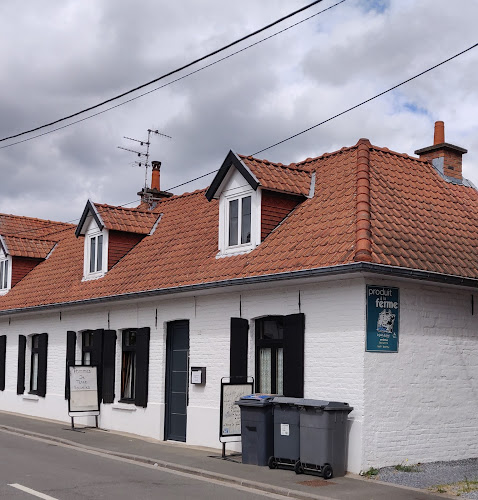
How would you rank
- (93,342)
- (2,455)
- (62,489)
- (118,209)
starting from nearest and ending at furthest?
(62,489), (2,455), (93,342), (118,209)

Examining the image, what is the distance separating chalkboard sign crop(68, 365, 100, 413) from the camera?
18.3 m

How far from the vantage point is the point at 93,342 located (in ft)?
64.4

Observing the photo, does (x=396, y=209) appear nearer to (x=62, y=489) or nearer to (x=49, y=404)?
(x=62, y=489)

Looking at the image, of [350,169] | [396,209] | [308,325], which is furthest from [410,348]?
[350,169]

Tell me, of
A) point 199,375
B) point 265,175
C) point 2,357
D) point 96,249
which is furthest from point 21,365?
point 265,175

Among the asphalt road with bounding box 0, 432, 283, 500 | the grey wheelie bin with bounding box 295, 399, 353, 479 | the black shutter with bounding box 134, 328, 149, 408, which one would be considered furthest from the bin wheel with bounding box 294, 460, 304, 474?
the black shutter with bounding box 134, 328, 149, 408

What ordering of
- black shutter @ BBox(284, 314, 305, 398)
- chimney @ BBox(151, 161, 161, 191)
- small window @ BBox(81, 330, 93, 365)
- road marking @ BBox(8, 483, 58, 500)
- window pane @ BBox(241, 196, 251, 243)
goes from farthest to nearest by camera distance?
chimney @ BBox(151, 161, 161, 191)
small window @ BBox(81, 330, 93, 365)
window pane @ BBox(241, 196, 251, 243)
black shutter @ BBox(284, 314, 305, 398)
road marking @ BBox(8, 483, 58, 500)

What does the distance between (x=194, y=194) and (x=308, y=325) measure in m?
8.45

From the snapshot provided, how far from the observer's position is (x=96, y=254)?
2069 centimetres

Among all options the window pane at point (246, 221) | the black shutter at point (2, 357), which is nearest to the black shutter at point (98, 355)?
the window pane at point (246, 221)

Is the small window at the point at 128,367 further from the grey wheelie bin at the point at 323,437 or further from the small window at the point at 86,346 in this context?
the grey wheelie bin at the point at 323,437

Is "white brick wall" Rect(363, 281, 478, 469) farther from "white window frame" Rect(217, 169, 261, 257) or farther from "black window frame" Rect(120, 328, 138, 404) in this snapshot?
"black window frame" Rect(120, 328, 138, 404)

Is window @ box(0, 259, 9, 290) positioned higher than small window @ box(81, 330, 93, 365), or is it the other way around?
window @ box(0, 259, 9, 290)

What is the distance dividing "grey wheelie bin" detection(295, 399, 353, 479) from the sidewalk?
186 mm
